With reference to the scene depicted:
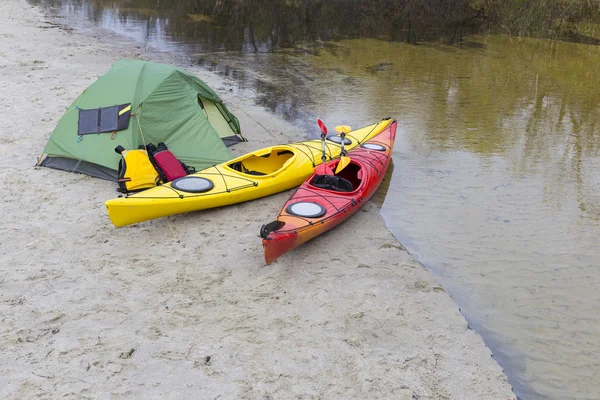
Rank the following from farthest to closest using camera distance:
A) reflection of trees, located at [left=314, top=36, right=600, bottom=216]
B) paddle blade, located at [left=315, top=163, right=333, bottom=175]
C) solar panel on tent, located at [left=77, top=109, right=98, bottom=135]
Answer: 1. reflection of trees, located at [left=314, top=36, right=600, bottom=216]
2. solar panel on tent, located at [left=77, top=109, right=98, bottom=135]
3. paddle blade, located at [left=315, top=163, right=333, bottom=175]

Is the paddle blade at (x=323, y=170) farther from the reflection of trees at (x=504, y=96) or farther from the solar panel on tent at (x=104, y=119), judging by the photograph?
the reflection of trees at (x=504, y=96)

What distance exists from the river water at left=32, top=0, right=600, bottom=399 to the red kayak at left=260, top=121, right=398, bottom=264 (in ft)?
1.59

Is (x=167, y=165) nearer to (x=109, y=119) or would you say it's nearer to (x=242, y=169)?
(x=242, y=169)

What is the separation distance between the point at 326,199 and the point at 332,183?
381 mm

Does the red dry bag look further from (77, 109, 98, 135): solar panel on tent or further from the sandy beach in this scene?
(77, 109, 98, 135): solar panel on tent

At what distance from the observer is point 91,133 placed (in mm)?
7367

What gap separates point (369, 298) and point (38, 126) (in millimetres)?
6498

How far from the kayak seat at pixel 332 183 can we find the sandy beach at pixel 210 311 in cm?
41

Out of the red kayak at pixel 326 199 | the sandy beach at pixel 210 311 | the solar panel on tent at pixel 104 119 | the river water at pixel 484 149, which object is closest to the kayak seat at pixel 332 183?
the red kayak at pixel 326 199

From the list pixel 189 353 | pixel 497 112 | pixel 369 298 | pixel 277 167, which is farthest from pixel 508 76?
pixel 189 353

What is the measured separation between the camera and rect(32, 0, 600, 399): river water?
200 inches

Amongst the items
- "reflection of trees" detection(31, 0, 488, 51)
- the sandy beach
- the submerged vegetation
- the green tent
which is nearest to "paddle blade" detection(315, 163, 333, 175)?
the sandy beach

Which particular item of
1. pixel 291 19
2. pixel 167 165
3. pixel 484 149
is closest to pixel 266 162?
pixel 167 165

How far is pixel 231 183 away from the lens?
6.70 m
